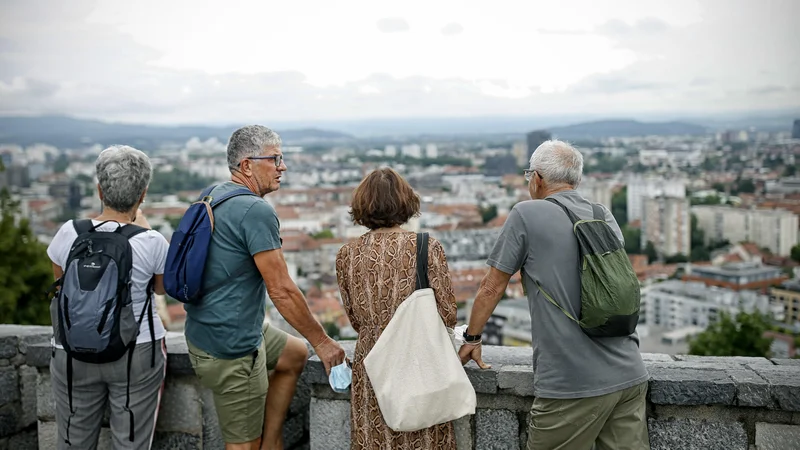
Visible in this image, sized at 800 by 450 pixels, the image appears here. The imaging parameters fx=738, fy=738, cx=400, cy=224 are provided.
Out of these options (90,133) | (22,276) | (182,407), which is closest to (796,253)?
(22,276)

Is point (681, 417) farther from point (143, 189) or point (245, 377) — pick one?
point (143, 189)

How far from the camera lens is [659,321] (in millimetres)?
45906

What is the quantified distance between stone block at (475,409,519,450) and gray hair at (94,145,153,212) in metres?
1.21

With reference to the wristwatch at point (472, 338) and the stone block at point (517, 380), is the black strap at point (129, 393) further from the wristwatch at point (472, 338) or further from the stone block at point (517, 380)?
the stone block at point (517, 380)

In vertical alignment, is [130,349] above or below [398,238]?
below

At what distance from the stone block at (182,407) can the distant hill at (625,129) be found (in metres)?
101

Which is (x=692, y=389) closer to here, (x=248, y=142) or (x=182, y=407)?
(x=248, y=142)

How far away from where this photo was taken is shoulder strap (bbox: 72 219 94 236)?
2.07 metres

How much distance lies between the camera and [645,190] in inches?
2906

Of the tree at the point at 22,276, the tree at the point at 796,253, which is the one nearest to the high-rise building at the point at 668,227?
the tree at the point at 796,253

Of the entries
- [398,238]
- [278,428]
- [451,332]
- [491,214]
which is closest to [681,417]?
[451,332]

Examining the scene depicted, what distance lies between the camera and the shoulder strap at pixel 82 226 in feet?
6.78

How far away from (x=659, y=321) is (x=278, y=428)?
47.0 metres

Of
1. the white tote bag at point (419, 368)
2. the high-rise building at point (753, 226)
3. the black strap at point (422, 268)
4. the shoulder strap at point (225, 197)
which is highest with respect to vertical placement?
the shoulder strap at point (225, 197)
